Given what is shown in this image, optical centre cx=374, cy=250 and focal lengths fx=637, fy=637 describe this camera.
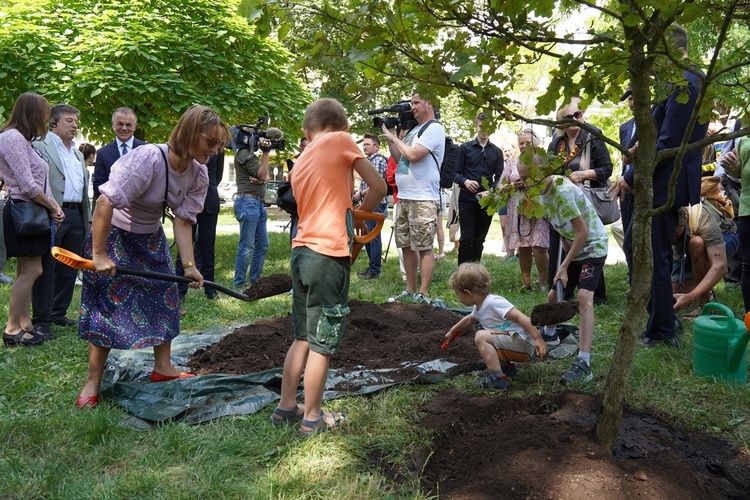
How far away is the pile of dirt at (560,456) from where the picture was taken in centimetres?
255

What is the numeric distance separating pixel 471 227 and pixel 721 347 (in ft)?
13.0

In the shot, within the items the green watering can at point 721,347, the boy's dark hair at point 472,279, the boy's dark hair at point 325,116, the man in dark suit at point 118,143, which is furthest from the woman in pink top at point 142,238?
the green watering can at point 721,347

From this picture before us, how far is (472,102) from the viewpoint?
2639 mm

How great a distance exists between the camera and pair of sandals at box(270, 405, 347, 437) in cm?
324

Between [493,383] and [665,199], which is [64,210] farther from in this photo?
[665,199]

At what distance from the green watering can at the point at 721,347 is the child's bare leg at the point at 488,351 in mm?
1314

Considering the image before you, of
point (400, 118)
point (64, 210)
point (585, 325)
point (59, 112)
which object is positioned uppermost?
point (400, 118)

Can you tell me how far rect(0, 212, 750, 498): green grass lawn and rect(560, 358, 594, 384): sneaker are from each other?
73 mm

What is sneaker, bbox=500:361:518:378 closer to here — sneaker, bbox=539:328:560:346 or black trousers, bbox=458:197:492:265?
sneaker, bbox=539:328:560:346

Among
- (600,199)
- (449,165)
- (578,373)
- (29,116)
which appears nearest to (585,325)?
(578,373)

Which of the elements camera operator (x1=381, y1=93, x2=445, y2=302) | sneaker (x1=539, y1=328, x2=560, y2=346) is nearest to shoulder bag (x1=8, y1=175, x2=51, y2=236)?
camera operator (x1=381, y1=93, x2=445, y2=302)

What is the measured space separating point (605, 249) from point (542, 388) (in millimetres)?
1137

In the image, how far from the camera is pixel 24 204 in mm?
5090

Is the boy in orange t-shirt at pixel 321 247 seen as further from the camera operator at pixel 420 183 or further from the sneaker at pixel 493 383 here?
the camera operator at pixel 420 183
